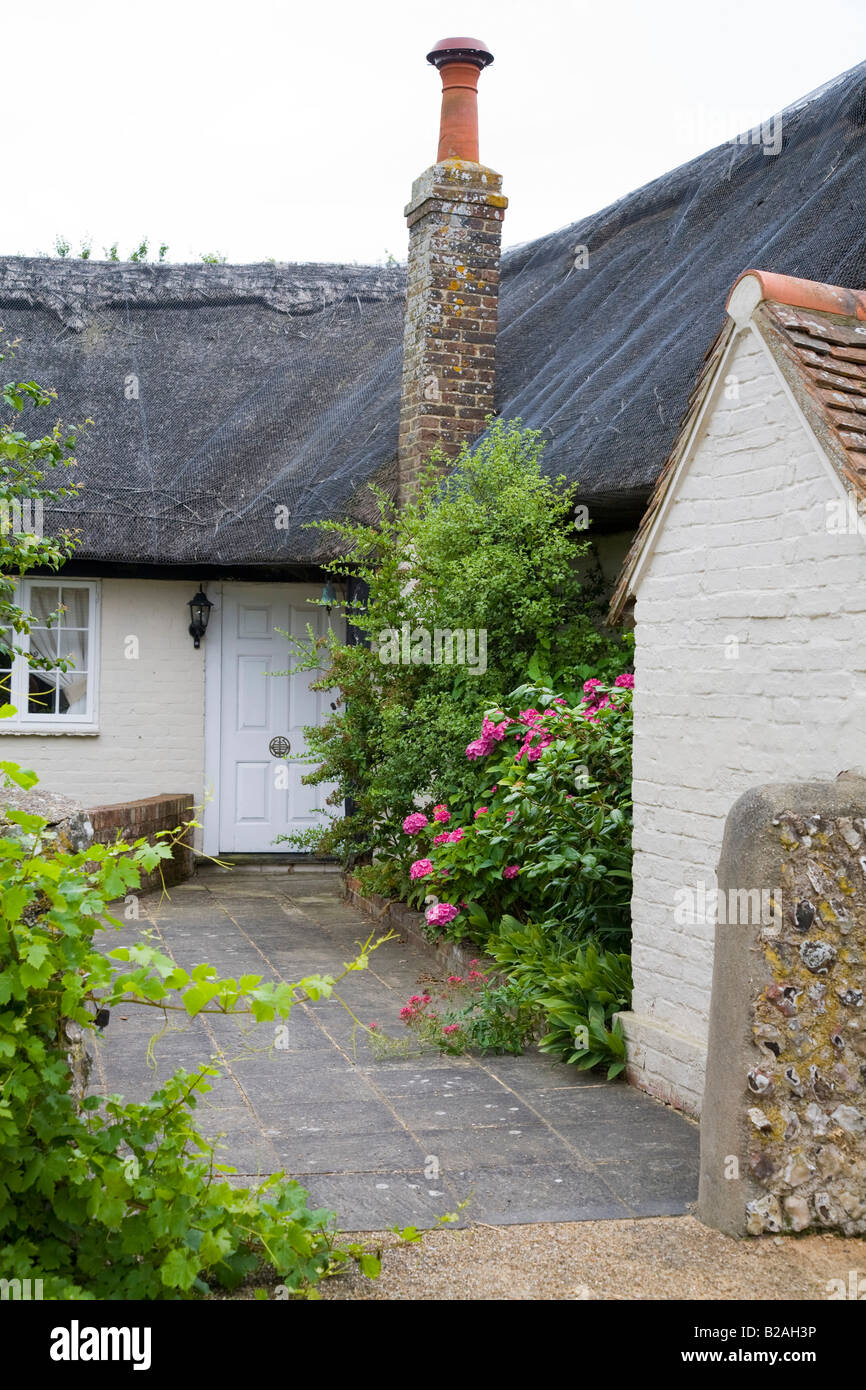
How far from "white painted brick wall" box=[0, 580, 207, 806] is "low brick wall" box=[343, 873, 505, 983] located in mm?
2376

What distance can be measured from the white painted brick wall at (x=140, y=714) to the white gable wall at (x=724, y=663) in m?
7.08

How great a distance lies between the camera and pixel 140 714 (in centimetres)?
1167

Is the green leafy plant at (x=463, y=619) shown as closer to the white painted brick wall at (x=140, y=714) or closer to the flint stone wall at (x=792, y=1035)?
the white painted brick wall at (x=140, y=714)

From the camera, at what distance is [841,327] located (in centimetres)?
458

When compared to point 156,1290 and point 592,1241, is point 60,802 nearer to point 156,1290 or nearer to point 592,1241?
point 156,1290

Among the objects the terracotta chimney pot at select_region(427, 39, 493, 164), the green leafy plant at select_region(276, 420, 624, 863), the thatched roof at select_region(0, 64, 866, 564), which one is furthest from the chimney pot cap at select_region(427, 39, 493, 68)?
the green leafy plant at select_region(276, 420, 624, 863)

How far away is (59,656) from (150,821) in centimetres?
208

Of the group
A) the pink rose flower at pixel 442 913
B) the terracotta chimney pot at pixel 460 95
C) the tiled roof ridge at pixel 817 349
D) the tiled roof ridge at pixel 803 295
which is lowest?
the pink rose flower at pixel 442 913

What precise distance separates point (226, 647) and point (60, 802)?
7.92 metres

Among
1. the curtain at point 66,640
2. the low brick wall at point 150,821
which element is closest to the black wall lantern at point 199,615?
the curtain at point 66,640

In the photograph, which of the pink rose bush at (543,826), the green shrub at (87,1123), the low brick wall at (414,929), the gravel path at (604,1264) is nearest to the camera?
the green shrub at (87,1123)

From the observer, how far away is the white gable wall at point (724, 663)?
4.22 meters

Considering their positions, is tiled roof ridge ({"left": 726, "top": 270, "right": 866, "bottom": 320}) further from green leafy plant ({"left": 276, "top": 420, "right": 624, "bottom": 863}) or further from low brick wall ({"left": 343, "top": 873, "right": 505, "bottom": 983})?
low brick wall ({"left": 343, "top": 873, "right": 505, "bottom": 983})
